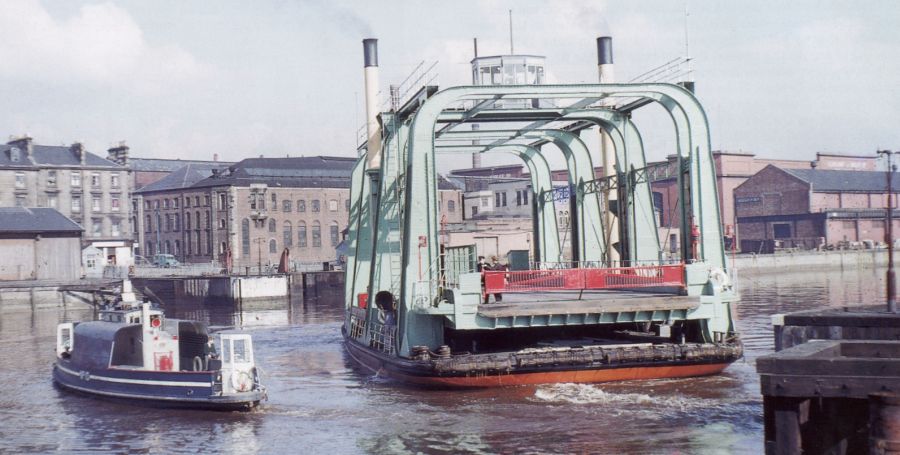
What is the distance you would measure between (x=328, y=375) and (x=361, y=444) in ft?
37.0

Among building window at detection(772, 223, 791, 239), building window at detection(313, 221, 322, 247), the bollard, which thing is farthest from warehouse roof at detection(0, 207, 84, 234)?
the bollard

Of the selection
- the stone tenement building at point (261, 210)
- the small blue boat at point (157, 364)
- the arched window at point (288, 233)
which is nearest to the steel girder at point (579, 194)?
the small blue boat at point (157, 364)

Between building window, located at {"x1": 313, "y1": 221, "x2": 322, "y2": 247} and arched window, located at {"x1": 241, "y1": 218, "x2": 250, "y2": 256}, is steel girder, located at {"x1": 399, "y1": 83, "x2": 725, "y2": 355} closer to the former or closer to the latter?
arched window, located at {"x1": 241, "y1": 218, "x2": 250, "y2": 256}

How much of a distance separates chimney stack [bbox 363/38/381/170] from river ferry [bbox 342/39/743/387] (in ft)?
10.1

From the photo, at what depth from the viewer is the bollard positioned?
39.1 feet

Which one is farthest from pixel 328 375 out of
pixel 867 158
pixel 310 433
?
pixel 867 158

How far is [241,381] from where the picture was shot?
84.7ft

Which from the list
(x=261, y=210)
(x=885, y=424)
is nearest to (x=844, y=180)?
(x=261, y=210)

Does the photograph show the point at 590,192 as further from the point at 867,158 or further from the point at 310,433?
the point at 867,158

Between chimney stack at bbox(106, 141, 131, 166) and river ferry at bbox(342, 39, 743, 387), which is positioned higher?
chimney stack at bbox(106, 141, 131, 166)

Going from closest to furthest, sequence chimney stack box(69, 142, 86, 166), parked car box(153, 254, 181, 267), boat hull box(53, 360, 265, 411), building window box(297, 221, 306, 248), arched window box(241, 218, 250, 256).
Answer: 1. boat hull box(53, 360, 265, 411)
2. parked car box(153, 254, 181, 267)
3. arched window box(241, 218, 250, 256)
4. building window box(297, 221, 306, 248)
5. chimney stack box(69, 142, 86, 166)

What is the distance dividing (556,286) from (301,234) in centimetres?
7620

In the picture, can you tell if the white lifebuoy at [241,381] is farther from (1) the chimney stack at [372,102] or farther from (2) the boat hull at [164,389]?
(1) the chimney stack at [372,102]

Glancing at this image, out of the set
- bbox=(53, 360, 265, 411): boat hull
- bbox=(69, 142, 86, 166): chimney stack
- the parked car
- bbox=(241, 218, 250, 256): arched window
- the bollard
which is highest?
bbox=(69, 142, 86, 166): chimney stack
